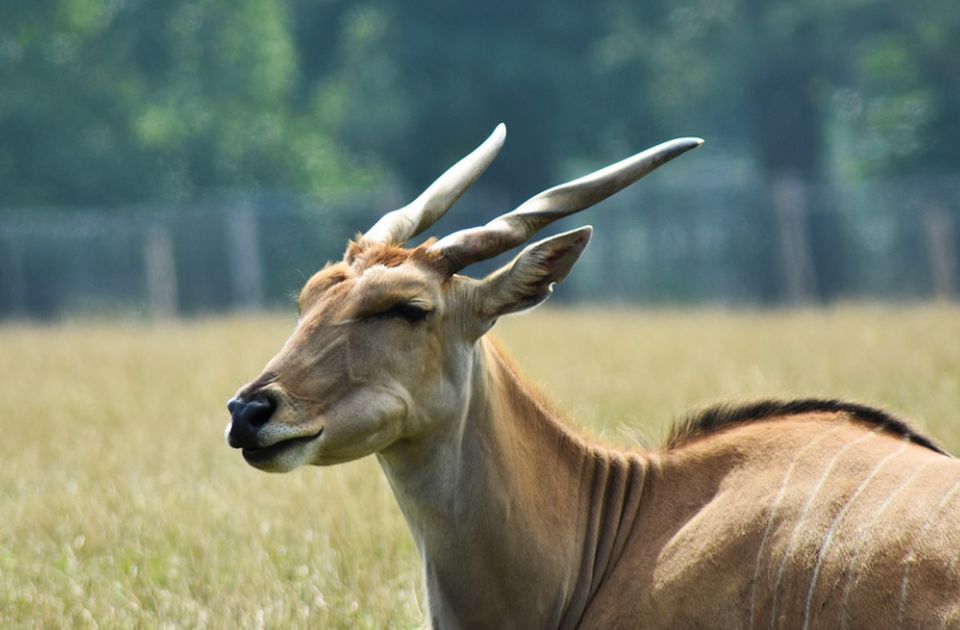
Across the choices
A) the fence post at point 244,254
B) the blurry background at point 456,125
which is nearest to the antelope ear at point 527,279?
the fence post at point 244,254

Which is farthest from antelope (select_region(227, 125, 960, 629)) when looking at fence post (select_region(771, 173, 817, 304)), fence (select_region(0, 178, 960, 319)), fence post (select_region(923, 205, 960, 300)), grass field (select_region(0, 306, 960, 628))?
fence post (select_region(771, 173, 817, 304))

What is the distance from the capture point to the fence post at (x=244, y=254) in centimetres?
2702

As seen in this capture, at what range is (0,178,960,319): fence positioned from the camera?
2672 cm

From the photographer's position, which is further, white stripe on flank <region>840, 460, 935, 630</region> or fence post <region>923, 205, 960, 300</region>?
fence post <region>923, 205, 960, 300</region>

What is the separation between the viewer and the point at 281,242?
2750cm

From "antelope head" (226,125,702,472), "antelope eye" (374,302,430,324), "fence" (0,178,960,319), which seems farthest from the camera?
"fence" (0,178,960,319)

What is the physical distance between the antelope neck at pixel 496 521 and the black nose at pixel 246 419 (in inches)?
20.3

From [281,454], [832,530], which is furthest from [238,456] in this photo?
[832,530]

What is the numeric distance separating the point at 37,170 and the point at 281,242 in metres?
10.4

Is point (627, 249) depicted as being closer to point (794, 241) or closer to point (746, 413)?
point (794, 241)

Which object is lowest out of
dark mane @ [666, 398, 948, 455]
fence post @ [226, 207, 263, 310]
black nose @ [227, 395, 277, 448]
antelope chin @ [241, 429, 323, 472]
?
fence post @ [226, 207, 263, 310]

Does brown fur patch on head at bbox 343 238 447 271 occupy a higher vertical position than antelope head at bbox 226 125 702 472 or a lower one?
higher

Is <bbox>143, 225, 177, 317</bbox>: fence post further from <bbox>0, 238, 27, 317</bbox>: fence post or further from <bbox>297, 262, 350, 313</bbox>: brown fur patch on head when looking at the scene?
<bbox>297, 262, 350, 313</bbox>: brown fur patch on head

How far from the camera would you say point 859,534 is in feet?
14.3
